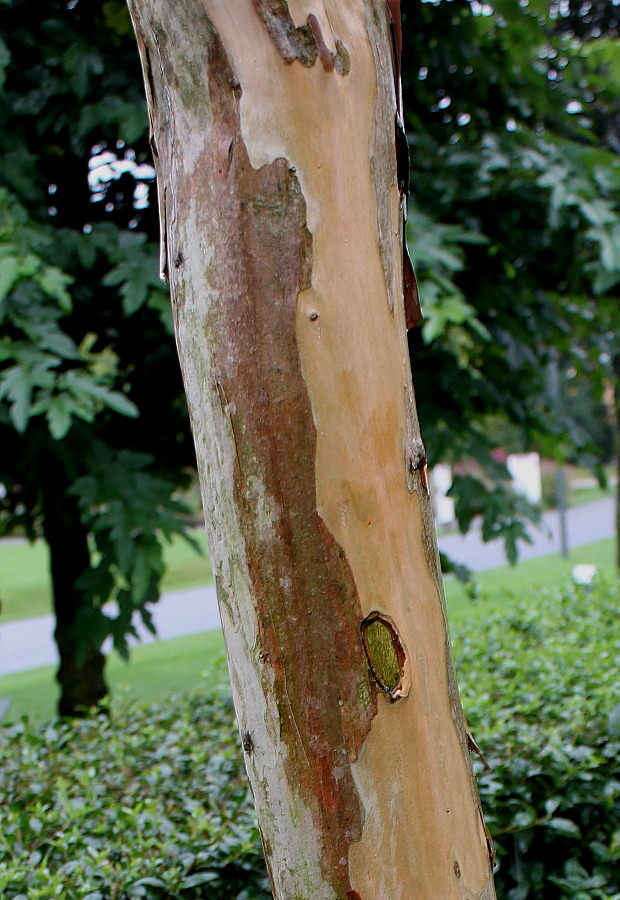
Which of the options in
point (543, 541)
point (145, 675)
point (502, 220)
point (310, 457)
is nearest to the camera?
point (310, 457)

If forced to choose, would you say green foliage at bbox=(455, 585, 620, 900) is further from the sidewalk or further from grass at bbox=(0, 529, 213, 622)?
grass at bbox=(0, 529, 213, 622)

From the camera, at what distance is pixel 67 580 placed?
5.27 m

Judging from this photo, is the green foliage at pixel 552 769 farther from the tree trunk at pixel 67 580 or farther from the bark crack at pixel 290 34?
the tree trunk at pixel 67 580

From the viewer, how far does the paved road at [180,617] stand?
462 inches

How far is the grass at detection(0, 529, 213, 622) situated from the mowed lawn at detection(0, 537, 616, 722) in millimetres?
184

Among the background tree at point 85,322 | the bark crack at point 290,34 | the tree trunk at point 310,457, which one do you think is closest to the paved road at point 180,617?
the background tree at point 85,322

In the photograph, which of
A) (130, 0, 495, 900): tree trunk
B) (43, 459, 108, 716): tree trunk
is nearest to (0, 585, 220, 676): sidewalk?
(43, 459, 108, 716): tree trunk

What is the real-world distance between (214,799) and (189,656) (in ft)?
24.2

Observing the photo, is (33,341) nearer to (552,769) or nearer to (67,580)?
(67,580)

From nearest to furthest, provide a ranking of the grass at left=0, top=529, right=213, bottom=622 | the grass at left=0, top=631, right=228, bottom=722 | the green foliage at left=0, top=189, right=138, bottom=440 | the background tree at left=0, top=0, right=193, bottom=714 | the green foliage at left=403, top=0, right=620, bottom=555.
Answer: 1. the green foliage at left=0, top=189, right=138, bottom=440
2. the background tree at left=0, top=0, right=193, bottom=714
3. the green foliage at left=403, top=0, right=620, bottom=555
4. the grass at left=0, top=631, right=228, bottom=722
5. the grass at left=0, top=529, right=213, bottom=622

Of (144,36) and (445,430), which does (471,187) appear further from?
(144,36)

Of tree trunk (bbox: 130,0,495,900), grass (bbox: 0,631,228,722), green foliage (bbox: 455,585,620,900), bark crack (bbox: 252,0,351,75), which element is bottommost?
grass (bbox: 0,631,228,722)

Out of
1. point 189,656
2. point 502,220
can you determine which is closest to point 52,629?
point 189,656

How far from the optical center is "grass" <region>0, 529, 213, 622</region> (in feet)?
52.1
